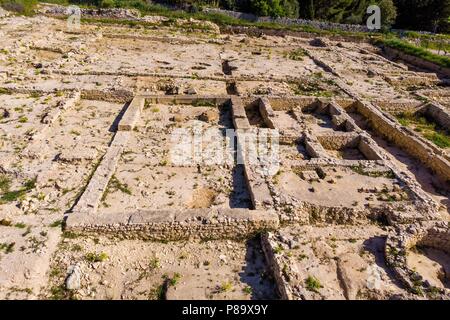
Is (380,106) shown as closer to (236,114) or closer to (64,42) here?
(236,114)

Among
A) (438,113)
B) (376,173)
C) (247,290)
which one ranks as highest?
(438,113)

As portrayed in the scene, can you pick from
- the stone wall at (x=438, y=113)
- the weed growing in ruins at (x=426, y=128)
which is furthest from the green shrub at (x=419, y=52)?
the weed growing in ruins at (x=426, y=128)

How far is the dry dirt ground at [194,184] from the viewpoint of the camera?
6.65m

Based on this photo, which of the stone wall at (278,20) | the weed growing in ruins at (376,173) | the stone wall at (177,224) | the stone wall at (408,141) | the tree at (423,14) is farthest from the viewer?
the tree at (423,14)

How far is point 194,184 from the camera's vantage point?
9266 millimetres

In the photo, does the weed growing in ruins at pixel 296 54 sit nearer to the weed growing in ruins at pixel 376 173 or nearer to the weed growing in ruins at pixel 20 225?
the weed growing in ruins at pixel 376 173

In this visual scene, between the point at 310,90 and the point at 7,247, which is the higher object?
the point at 310,90

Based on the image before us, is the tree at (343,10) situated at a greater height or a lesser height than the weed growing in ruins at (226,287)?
greater

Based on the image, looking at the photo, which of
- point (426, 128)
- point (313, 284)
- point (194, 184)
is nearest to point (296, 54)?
point (426, 128)

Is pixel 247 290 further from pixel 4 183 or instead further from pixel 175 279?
pixel 4 183

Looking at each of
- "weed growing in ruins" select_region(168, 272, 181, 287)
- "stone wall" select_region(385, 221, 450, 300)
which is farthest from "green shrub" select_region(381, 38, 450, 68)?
"weed growing in ruins" select_region(168, 272, 181, 287)

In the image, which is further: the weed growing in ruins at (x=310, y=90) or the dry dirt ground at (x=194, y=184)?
the weed growing in ruins at (x=310, y=90)

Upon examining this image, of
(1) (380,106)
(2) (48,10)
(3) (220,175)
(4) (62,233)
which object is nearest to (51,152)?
(4) (62,233)

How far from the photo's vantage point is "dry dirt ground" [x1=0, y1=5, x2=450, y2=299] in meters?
6.65
